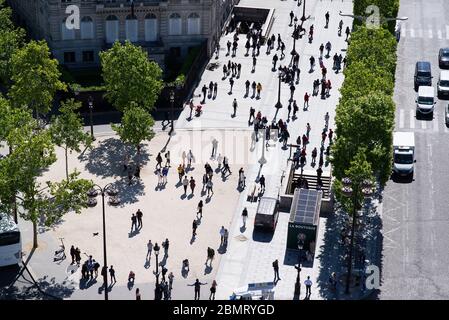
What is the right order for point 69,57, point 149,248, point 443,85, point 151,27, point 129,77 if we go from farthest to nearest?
point 151,27 < point 69,57 < point 443,85 < point 129,77 < point 149,248

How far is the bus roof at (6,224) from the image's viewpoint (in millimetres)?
64825

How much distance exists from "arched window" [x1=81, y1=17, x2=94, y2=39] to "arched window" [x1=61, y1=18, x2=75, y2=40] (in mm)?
1044

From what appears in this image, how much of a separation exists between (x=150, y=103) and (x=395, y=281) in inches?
1158

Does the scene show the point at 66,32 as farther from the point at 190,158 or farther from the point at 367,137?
the point at 367,137

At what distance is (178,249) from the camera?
69.8 meters

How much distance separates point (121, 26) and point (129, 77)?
18.3 metres

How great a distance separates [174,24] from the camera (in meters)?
102

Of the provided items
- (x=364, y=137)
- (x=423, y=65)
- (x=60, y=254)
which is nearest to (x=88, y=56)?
(x=423, y=65)

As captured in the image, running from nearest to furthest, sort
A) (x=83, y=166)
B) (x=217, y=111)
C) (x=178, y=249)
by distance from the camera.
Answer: (x=178, y=249) < (x=83, y=166) < (x=217, y=111)

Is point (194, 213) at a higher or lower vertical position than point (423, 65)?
lower

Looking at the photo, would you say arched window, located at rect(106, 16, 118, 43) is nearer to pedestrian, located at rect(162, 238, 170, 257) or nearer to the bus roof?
pedestrian, located at rect(162, 238, 170, 257)

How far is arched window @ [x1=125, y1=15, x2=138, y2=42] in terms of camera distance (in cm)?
9944
